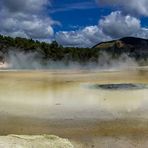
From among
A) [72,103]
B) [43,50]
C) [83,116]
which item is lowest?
[83,116]

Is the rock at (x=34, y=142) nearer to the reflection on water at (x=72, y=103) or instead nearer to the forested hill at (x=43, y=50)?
the reflection on water at (x=72, y=103)

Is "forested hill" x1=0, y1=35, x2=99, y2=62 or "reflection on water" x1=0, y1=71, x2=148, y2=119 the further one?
"forested hill" x1=0, y1=35, x2=99, y2=62

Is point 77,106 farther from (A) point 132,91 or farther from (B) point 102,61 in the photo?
(B) point 102,61

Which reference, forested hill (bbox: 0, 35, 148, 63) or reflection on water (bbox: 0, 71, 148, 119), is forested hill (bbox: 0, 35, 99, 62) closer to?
forested hill (bbox: 0, 35, 148, 63)

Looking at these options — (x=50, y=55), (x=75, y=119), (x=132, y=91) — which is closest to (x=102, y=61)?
(x=50, y=55)

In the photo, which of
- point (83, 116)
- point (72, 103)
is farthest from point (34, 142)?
point (72, 103)

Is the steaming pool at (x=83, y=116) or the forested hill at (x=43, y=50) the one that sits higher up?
the forested hill at (x=43, y=50)

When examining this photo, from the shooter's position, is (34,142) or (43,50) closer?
(34,142)

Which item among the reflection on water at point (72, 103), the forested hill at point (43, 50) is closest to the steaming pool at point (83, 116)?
the reflection on water at point (72, 103)

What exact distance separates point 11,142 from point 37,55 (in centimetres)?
8167

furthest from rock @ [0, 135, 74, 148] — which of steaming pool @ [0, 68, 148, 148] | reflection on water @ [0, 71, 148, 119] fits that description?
reflection on water @ [0, 71, 148, 119]

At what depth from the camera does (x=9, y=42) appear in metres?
89.7

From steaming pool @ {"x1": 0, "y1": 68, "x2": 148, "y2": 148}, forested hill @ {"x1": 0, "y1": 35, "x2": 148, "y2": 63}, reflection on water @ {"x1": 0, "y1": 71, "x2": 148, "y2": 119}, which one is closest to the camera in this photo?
steaming pool @ {"x1": 0, "y1": 68, "x2": 148, "y2": 148}

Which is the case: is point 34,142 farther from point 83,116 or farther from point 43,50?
point 43,50
